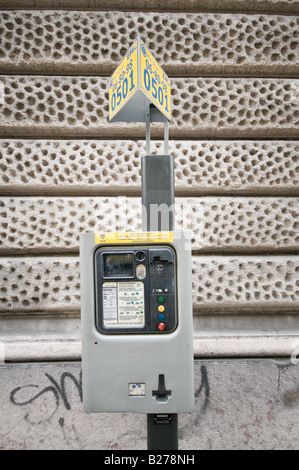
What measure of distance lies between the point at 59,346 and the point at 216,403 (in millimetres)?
1129

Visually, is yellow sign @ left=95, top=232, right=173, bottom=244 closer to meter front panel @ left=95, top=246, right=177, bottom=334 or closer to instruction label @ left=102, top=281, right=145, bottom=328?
meter front panel @ left=95, top=246, right=177, bottom=334

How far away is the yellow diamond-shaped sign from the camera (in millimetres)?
1465

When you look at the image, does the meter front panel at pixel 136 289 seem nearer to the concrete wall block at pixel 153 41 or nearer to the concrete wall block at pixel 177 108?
the concrete wall block at pixel 177 108

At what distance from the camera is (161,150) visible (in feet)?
8.27

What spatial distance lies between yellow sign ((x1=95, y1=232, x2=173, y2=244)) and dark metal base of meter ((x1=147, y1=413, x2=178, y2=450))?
0.83m

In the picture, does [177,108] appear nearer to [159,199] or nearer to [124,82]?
[124,82]

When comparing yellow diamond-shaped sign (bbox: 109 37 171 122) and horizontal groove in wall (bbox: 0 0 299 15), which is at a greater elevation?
horizontal groove in wall (bbox: 0 0 299 15)

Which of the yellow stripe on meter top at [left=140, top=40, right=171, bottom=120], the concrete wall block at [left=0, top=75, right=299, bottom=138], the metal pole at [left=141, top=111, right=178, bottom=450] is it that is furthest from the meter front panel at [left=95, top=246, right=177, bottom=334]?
the concrete wall block at [left=0, top=75, right=299, bottom=138]

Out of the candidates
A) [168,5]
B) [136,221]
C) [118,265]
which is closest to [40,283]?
[136,221]

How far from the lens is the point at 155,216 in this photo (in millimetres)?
1536

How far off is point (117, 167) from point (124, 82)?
0.97m

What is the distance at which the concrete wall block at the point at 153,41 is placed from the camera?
2545 millimetres

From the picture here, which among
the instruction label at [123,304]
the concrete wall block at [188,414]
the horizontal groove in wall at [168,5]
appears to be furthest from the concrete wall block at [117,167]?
the concrete wall block at [188,414]

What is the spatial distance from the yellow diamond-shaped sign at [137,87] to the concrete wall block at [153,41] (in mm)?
1050
